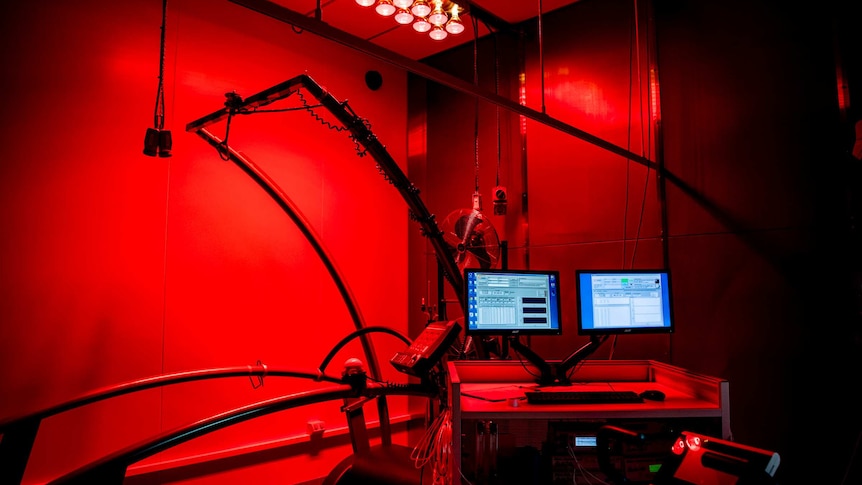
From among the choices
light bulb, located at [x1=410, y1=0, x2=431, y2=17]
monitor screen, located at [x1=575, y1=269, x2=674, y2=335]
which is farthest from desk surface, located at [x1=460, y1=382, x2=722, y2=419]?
light bulb, located at [x1=410, y1=0, x2=431, y2=17]

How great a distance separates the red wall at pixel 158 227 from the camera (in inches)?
113

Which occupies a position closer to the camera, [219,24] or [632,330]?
[632,330]

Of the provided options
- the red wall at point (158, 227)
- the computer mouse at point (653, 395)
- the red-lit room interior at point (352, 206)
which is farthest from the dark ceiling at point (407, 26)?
the computer mouse at point (653, 395)

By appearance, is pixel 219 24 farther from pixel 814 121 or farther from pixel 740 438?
pixel 740 438

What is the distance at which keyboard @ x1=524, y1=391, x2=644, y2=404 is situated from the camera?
82.4 inches

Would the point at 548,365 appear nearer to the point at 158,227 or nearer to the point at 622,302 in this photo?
the point at 622,302

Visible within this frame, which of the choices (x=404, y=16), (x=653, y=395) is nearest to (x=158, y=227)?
(x=404, y=16)

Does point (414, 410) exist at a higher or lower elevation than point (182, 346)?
lower

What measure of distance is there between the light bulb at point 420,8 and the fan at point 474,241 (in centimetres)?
136

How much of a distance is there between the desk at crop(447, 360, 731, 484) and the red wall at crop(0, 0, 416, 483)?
181 cm

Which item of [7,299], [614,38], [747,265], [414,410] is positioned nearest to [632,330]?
[747,265]

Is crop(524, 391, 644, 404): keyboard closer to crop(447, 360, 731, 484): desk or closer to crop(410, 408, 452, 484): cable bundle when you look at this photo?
crop(447, 360, 731, 484): desk

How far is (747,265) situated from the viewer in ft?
9.87

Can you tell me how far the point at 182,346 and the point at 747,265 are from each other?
133 inches
